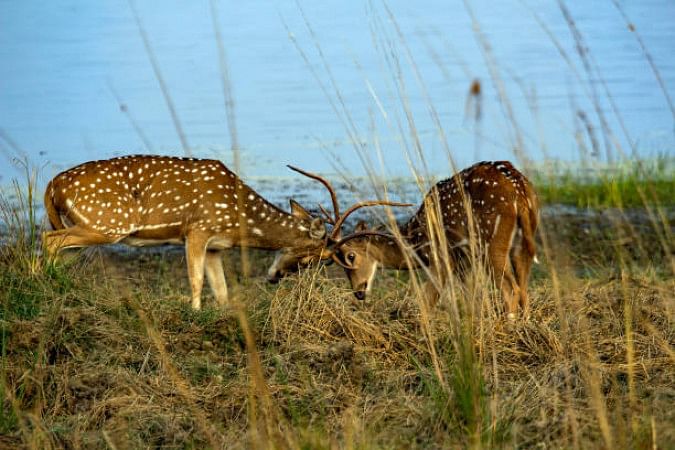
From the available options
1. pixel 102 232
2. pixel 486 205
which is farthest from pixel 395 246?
pixel 102 232

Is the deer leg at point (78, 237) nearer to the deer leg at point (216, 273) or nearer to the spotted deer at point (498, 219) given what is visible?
the deer leg at point (216, 273)

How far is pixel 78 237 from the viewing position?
359 inches

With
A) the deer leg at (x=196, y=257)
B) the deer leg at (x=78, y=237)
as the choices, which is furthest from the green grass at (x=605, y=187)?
the deer leg at (x=78, y=237)

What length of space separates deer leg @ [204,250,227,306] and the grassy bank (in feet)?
4.59

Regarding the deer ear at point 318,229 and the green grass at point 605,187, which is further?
the green grass at point 605,187

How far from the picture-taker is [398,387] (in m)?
6.20

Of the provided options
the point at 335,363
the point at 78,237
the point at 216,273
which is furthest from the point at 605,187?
the point at 335,363

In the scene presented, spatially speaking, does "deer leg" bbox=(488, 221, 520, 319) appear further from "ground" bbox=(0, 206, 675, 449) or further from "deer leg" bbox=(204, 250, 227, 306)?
"deer leg" bbox=(204, 250, 227, 306)

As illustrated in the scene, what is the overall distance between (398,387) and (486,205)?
2.35m

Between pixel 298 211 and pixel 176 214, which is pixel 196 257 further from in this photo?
pixel 298 211

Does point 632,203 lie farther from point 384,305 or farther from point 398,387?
point 398,387

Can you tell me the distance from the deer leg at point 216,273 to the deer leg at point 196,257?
0.09 m

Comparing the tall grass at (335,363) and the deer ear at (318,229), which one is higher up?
the tall grass at (335,363)

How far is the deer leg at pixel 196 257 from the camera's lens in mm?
8992
